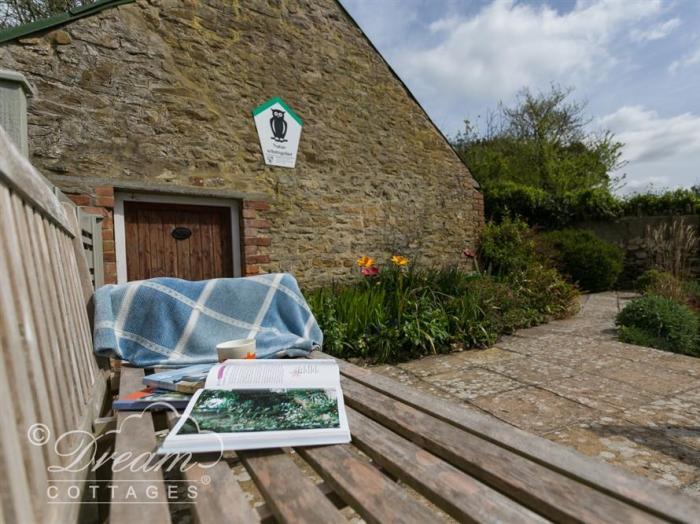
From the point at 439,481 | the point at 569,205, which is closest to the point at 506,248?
the point at 569,205

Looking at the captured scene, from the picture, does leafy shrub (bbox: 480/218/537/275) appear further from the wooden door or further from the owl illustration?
the wooden door

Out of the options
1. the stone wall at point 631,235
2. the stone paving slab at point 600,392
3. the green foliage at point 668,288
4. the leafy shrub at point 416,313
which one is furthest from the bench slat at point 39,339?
the stone wall at point 631,235

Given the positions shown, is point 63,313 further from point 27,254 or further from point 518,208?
point 518,208

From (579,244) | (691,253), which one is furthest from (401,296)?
(691,253)

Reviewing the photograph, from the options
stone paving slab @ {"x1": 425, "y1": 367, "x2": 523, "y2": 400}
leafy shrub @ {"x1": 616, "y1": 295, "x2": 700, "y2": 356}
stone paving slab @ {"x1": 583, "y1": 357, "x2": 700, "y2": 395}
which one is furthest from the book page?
leafy shrub @ {"x1": 616, "y1": 295, "x2": 700, "y2": 356}

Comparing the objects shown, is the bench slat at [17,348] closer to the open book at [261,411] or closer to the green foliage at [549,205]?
the open book at [261,411]

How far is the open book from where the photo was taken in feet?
2.88

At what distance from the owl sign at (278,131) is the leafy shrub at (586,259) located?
226 inches

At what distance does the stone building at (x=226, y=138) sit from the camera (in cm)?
371

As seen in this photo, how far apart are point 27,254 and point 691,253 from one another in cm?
1041

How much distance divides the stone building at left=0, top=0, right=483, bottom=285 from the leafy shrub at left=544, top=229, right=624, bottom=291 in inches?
132

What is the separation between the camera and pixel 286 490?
0.73 metres

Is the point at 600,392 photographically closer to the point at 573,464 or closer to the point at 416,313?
the point at 416,313

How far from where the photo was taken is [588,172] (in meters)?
13.4
